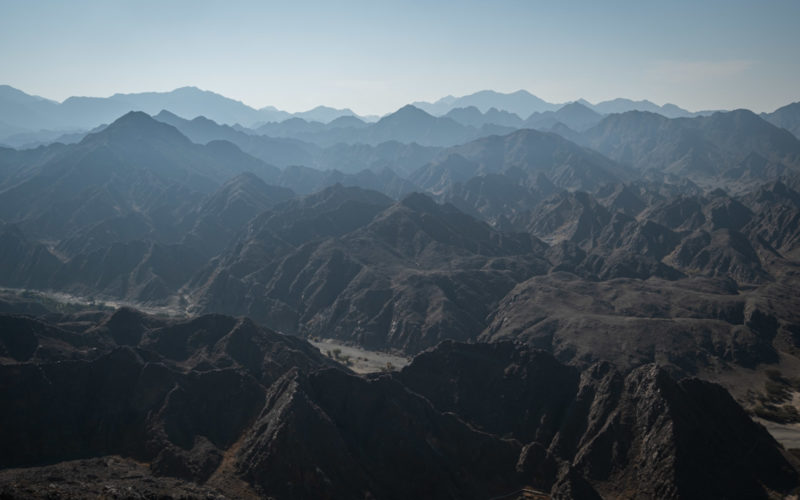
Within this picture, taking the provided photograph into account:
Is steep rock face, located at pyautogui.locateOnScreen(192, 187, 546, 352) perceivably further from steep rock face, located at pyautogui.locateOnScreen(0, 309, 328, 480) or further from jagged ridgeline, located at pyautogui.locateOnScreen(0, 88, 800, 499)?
steep rock face, located at pyautogui.locateOnScreen(0, 309, 328, 480)

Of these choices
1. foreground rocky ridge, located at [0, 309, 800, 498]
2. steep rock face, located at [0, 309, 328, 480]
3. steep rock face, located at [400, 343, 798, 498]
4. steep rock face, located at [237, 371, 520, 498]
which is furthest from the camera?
steep rock face, located at [0, 309, 328, 480]

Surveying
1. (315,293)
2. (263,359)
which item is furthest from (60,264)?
(263,359)

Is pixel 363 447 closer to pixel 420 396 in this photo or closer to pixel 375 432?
pixel 375 432

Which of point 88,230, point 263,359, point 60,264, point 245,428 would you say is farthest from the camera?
point 88,230

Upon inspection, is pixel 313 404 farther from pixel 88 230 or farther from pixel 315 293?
pixel 88 230

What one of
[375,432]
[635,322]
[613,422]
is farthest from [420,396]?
[635,322]

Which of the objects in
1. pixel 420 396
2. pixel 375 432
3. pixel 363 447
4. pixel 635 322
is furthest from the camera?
pixel 635 322

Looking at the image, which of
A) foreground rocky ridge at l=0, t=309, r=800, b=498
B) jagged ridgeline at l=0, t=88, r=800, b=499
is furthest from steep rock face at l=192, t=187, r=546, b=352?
foreground rocky ridge at l=0, t=309, r=800, b=498

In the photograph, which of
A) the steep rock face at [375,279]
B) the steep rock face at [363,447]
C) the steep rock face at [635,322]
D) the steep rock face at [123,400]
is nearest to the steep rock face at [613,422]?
the steep rock face at [363,447]
